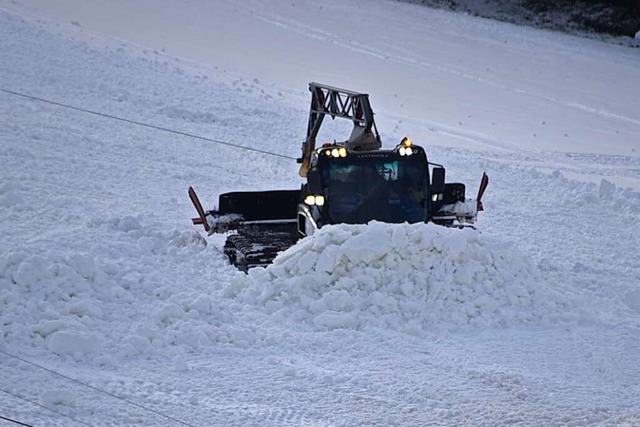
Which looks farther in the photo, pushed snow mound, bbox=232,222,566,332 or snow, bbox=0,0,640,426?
pushed snow mound, bbox=232,222,566,332

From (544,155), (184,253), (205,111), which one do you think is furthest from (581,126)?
(184,253)

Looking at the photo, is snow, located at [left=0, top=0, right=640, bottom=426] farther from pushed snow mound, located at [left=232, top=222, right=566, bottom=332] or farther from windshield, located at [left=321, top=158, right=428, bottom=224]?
windshield, located at [left=321, top=158, right=428, bottom=224]

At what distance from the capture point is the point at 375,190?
13969 mm

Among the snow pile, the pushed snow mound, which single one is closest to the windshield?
the pushed snow mound

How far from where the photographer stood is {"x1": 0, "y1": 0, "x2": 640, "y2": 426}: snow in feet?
33.1

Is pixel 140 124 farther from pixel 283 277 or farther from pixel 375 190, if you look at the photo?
pixel 283 277

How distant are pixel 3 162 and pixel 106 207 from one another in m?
3.03

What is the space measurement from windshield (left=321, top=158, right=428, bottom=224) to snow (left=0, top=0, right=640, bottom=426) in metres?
1.21

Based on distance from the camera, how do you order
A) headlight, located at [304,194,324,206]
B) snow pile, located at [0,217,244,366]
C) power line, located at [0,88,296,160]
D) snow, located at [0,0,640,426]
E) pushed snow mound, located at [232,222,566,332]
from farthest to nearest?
power line, located at [0,88,296,160] → headlight, located at [304,194,324,206] → pushed snow mound, located at [232,222,566,332] → snow pile, located at [0,217,244,366] → snow, located at [0,0,640,426]

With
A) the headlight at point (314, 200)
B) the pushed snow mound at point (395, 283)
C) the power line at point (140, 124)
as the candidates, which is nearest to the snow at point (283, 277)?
the pushed snow mound at point (395, 283)

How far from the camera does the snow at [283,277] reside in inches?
397

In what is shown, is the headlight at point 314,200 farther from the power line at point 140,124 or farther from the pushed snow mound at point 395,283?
the power line at point 140,124

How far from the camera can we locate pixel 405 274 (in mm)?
12469

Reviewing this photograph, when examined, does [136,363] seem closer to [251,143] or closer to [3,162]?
[3,162]
